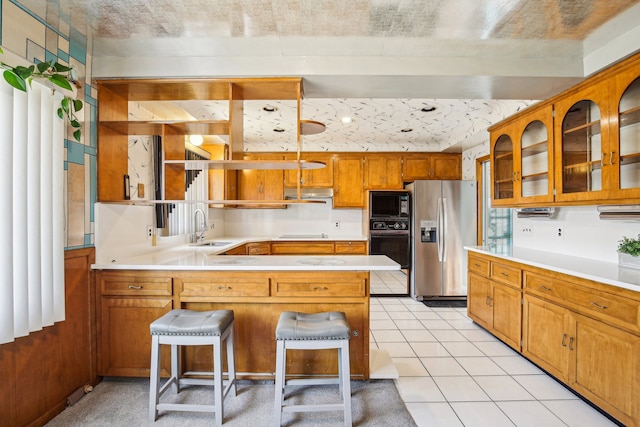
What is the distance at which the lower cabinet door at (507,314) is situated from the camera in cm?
254

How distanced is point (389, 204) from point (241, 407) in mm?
3351

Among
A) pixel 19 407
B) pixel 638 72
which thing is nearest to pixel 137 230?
pixel 19 407

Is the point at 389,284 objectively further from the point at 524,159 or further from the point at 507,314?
the point at 524,159

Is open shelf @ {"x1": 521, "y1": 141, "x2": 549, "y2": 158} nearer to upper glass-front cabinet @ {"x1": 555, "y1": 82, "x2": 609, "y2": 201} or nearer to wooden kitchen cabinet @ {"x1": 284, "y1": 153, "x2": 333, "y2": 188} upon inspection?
upper glass-front cabinet @ {"x1": 555, "y1": 82, "x2": 609, "y2": 201}

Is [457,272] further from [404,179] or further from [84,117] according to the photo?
[84,117]

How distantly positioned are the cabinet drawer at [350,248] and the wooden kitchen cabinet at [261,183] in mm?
1277

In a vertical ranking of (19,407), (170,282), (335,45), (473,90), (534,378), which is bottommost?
(534,378)

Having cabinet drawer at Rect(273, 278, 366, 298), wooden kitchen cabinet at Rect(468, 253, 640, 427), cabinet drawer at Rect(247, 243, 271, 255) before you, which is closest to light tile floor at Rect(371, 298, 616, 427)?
wooden kitchen cabinet at Rect(468, 253, 640, 427)

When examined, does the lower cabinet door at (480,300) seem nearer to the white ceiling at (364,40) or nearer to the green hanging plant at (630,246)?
the green hanging plant at (630,246)

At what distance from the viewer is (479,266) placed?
10.3 ft

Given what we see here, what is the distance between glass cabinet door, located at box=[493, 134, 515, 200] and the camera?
2994 millimetres

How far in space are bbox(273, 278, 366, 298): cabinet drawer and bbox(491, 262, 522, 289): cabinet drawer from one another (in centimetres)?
141

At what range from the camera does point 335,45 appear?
2.02 metres

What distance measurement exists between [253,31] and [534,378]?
10.3 ft
